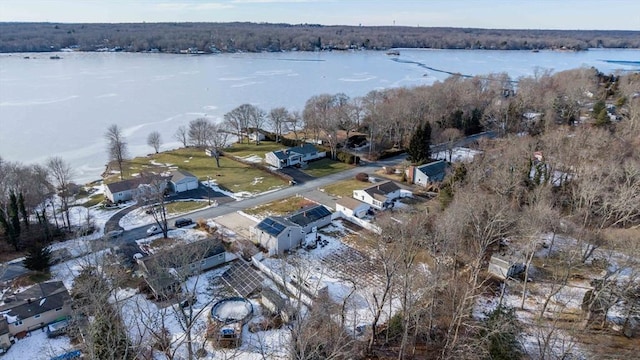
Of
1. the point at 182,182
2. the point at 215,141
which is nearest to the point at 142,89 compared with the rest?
the point at 215,141

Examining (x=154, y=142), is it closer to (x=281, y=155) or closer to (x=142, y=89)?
(x=281, y=155)

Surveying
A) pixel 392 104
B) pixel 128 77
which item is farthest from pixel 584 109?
pixel 128 77

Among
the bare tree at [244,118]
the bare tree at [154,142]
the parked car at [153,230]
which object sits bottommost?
the parked car at [153,230]

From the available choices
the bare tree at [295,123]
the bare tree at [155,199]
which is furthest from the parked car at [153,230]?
the bare tree at [295,123]

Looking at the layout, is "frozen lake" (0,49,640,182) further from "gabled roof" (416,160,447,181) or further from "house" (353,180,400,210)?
"gabled roof" (416,160,447,181)

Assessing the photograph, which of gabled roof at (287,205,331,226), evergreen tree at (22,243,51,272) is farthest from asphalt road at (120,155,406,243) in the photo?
gabled roof at (287,205,331,226)

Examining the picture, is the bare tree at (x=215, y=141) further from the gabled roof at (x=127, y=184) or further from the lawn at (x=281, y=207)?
the lawn at (x=281, y=207)
